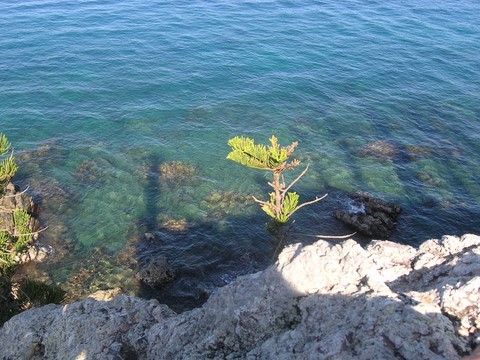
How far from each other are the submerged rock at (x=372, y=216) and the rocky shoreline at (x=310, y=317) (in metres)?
15.8

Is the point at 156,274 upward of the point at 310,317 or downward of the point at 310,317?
downward

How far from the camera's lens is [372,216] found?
29422mm

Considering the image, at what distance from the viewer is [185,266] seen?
26234 mm

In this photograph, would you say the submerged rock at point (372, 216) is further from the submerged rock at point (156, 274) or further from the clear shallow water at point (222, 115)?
the submerged rock at point (156, 274)

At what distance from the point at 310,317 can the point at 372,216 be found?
20950mm

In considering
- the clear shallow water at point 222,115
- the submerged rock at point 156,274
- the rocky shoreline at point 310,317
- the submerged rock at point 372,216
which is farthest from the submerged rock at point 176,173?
the rocky shoreline at point 310,317

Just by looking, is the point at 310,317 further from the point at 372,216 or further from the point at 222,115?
the point at 222,115

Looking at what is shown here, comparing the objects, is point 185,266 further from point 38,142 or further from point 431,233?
point 38,142

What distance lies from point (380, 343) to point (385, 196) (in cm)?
2698

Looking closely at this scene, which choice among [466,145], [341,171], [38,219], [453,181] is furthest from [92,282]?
[466,145]

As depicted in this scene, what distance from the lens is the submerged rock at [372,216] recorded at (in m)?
28.3

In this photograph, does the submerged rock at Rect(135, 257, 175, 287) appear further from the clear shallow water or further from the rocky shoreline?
the rocky shoreline

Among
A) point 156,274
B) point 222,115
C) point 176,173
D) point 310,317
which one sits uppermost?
point 310,317

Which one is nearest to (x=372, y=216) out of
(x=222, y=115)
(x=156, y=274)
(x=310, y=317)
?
(x=156, y=274)
